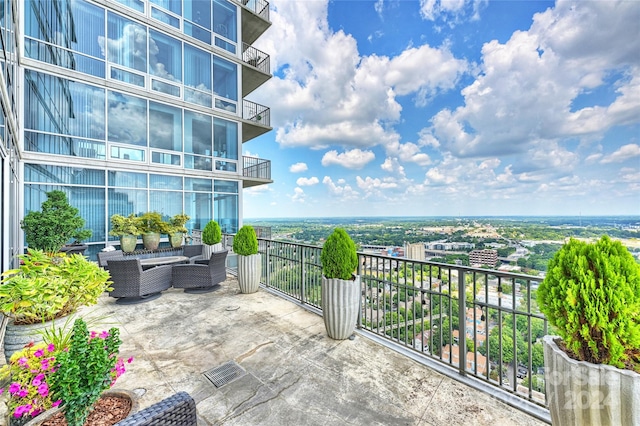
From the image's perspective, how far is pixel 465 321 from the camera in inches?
99.0

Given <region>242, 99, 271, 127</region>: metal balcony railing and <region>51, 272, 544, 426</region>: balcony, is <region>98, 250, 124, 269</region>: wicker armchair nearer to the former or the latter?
<region>51, 272, 544, 426</region>: balcony

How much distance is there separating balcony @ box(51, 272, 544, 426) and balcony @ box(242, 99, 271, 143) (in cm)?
994

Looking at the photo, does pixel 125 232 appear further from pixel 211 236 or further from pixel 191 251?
pixel 211 236

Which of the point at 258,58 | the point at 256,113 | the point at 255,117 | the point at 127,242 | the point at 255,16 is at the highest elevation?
the point at 255,16

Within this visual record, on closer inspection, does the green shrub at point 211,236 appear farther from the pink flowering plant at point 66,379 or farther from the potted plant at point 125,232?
the pink flowering plant at point 66,379

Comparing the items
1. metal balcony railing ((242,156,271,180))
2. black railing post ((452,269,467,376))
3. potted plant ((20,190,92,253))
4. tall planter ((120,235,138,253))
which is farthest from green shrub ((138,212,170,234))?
black railing post ((452,269,467,376))

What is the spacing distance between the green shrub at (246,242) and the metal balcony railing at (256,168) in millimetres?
7220

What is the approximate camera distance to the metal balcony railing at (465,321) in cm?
217

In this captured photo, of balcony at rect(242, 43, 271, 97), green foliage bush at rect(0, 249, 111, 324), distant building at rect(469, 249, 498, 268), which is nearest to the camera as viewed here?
green foliage bush at rect(0, 249, 111, 324)

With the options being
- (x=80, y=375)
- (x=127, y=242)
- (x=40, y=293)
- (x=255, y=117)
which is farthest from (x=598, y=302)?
(x=255, y=117)

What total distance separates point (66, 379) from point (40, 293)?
1214mm

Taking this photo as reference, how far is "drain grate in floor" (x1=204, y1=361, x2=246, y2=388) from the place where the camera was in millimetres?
2402

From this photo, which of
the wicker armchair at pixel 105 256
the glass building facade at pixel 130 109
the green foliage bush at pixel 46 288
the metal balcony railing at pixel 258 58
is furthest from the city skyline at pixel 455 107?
the green foliage bush at pixel 46 288

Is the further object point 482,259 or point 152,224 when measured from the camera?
point 152,224
